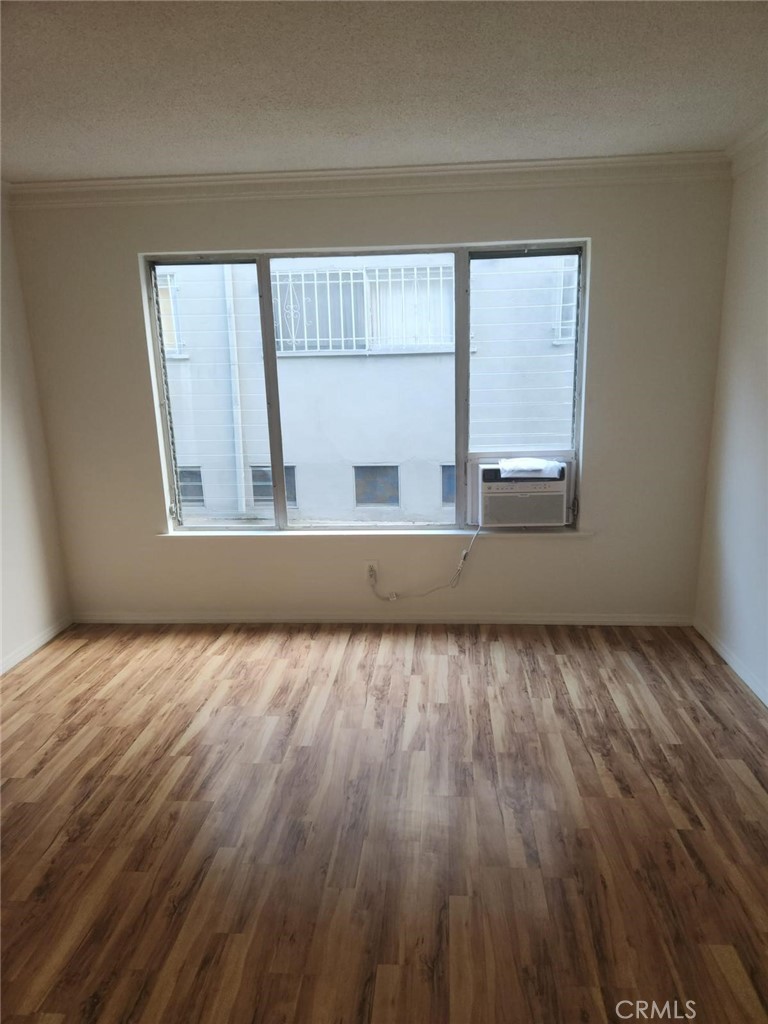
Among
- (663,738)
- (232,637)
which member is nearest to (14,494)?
(232,637)

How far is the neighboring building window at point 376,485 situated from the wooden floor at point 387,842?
102cm

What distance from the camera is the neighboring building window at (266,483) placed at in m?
3.59

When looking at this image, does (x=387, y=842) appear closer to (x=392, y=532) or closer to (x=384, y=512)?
(x=392, y=532)

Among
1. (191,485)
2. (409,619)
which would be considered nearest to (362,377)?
(191,485)

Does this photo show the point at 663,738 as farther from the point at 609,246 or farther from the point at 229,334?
the point at 229,334

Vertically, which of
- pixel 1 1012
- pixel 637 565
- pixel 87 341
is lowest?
pixel 1 1012

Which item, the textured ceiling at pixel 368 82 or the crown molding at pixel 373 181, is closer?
the textured ceiling at pixel 368 82

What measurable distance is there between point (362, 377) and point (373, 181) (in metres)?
1.03

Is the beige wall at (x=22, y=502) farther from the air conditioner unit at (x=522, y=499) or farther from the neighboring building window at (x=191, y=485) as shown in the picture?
the air conditioner unit at (x=522, y=499)

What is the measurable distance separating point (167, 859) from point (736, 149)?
3.82 m

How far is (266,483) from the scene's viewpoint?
361 cm

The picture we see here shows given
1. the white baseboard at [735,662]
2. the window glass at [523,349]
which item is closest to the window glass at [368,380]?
the window glass at [523,349]

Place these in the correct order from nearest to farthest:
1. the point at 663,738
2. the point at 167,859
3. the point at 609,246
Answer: the point at 167,859 < the point at 663,738 < the point at 609,246

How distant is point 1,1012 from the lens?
1385mm
